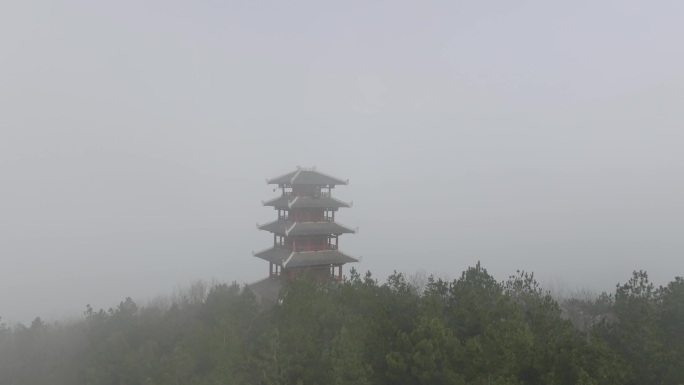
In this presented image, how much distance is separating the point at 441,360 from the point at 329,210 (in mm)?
18481

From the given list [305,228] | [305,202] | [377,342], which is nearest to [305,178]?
[305,202]

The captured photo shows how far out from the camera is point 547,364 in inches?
562

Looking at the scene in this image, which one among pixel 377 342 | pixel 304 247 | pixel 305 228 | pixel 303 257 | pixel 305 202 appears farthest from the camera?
pixel 304 247

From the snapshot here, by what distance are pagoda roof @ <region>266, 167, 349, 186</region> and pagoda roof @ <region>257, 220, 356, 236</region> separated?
2.81 meters

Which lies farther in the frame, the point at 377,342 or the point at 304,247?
the point at 304,247

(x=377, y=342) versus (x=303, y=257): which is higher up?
(x=303, y=257)

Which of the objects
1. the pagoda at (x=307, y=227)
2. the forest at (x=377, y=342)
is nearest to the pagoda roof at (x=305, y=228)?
the pagoda at (x=307, y=227)

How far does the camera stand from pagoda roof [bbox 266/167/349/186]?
1202 inches

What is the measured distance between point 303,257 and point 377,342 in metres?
14.7

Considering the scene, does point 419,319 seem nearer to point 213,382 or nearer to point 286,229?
point 213,382

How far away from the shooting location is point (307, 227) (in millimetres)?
30312

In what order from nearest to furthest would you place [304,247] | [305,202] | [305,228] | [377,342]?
[377,342] < [305,228] < [305,202] < [304,247]

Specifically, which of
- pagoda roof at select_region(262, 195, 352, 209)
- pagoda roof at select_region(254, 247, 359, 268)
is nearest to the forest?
pagoda roof at select_region(254, 247, 359, 268)

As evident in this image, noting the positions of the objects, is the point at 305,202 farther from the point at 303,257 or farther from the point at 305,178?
the point at 303,257
